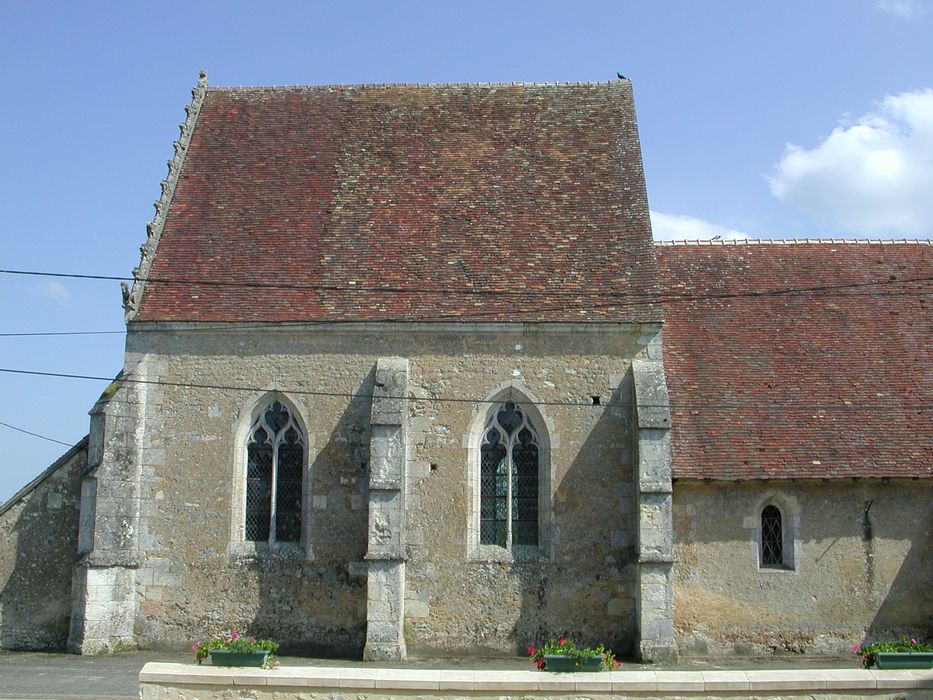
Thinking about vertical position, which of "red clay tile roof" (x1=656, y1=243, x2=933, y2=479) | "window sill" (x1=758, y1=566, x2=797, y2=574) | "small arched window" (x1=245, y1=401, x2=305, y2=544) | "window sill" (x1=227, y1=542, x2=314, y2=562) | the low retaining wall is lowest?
the low retaining wall

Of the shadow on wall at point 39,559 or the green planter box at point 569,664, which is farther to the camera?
the shadow on wall at point 39,559

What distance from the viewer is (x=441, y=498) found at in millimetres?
17781

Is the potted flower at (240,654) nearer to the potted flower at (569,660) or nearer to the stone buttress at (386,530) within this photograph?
the potted flower at (569,660)

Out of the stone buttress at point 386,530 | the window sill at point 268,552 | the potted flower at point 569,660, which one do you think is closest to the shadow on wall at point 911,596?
the potted flower at point 569,660

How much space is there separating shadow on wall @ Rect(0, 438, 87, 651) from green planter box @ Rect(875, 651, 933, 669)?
1354 cm

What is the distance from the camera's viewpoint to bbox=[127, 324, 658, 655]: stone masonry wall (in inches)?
688

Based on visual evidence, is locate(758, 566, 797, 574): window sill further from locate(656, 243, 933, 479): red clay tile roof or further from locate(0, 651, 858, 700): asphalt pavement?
locate(656, 243, 933, 479): red clay tile roof

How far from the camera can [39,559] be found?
1811 centimetres

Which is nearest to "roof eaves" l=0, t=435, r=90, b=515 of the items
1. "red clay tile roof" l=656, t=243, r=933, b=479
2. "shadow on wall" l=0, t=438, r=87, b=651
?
"shadow on wall" l=0, t=438, r=87, b=651

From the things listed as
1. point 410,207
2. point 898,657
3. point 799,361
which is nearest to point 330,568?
point 410,207

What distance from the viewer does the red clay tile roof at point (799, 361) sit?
17.7 meters

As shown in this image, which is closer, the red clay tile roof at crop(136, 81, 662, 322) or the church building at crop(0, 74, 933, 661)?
the church building at crop(0, 74, 933, 661)

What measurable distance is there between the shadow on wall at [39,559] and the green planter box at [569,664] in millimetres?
10411

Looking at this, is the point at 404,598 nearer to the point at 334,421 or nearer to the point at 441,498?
the point at 441,498
